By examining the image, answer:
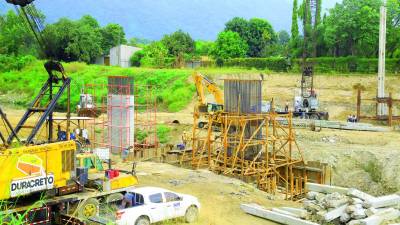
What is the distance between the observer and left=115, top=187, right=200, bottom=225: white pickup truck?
15875 millimetres

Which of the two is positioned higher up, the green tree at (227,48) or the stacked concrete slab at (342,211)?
the green tree at (227,48)

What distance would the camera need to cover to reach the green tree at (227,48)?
73.8 m

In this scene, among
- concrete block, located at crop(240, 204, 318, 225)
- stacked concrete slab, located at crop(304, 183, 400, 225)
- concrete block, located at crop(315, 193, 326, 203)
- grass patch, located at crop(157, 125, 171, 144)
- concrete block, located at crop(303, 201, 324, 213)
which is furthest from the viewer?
grass patch, located at crop(157, 125, 171, 144)

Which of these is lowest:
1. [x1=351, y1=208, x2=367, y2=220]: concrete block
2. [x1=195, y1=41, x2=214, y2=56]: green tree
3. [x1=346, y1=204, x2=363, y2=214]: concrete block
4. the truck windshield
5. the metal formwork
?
[x1=351, y1=208, x2=367, y2=220]: concrete block

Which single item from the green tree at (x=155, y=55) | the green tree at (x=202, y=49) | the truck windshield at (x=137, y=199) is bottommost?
the truck windshield at (x=137, y=199)

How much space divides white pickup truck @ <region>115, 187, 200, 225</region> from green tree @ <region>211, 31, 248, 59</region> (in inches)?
2209

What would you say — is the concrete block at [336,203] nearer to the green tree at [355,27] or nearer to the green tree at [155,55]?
the green tree at [355,27]

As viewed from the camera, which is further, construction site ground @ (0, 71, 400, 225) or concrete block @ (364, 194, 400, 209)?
construction site ground @ (0, 71, 400, 225)

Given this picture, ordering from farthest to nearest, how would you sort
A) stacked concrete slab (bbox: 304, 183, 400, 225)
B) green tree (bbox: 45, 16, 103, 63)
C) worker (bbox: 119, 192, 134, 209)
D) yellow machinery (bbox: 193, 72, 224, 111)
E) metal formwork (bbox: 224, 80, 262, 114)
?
green tree (bbox: 45, 16, 103, 63), yellow machinery (bbox: 193, 72, 224, 111), metal formwork (bbox: 224, 80, 262, 114), worker (bbox: 119, 192, 134, 209), stacked concrete slab (bbox: 304, 183, 400, 225)

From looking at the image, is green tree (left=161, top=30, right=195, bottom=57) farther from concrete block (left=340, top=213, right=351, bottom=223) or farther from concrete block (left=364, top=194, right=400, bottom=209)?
concrete block (left=340, top=213, right=351, bottom=223)

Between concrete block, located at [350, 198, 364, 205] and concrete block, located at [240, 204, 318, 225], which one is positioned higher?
concrete block, located at [350, 198, 364, 205]

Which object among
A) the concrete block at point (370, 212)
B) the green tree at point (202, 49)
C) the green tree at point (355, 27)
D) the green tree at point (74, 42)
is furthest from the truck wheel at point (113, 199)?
the green tree at point (202, 49)

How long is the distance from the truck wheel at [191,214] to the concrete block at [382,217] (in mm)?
5543

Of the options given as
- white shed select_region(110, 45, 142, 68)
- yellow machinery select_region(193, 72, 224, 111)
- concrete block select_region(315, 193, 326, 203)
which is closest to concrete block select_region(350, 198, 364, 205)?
concrete block select_region(315, 193, 326, 203)
